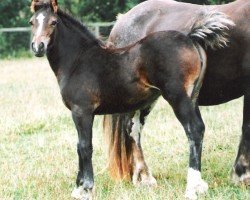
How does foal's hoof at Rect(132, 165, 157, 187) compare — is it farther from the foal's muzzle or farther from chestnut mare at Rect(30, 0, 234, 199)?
the foal's muzzle

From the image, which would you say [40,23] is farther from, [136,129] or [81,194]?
[136,129]

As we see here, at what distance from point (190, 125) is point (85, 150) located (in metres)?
0.96

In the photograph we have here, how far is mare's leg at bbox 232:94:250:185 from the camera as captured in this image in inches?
230

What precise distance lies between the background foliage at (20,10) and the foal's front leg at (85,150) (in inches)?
826

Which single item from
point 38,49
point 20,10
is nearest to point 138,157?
point 38,49

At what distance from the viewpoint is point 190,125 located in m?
5.04

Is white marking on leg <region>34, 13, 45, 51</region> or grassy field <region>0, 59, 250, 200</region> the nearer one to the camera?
white marking on leg <region>34, 13, 45, 51</region>

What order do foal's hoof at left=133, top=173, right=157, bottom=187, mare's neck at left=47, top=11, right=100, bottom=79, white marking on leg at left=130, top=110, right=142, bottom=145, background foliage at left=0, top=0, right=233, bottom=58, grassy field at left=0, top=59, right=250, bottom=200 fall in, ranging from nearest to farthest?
mare's neck at left=47, top=11, right=100, bottom=79
grassy field at left=0, top=59, right=250, bottom=200
foal's hoof at left=133, top=173, right=157, bottom=187
white marking on leg at left=130, top=110, right=142, bottom=145
background foliage at left=0, top=0, right=233, bottom=58

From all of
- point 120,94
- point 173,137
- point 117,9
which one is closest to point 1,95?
point 173,137

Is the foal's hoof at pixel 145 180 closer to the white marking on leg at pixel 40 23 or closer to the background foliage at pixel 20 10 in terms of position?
the white marking on leg at pixel 40 23

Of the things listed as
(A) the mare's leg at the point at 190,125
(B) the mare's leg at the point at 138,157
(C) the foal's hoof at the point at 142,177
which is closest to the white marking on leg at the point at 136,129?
(B) the mare's leg at the point at 138,157

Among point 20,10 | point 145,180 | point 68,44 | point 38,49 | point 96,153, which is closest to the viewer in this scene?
point 38,49

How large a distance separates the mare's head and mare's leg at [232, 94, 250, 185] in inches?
82.5

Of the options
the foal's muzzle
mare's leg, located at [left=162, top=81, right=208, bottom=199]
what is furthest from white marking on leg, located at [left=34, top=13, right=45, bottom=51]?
mare's leg, located at [left=162, top=81, right=208, bottom=199]
